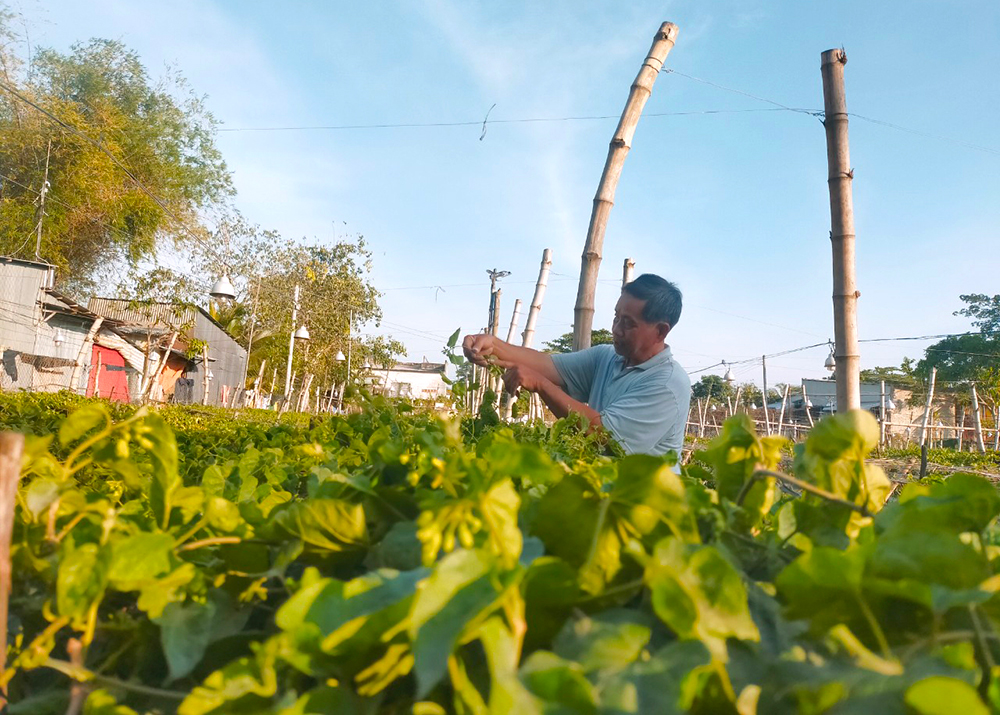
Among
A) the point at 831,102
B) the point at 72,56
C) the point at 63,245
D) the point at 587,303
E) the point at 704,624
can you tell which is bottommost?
the point at 704,624

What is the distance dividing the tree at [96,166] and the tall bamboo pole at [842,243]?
26066 millimetres

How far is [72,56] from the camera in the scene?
28812 mm

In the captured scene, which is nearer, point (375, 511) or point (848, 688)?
point (848, 688)

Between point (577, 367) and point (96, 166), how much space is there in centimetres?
2838

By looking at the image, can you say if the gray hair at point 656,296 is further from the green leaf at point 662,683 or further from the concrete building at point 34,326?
the concrete building at point 34,326

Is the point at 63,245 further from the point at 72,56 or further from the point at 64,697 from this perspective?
the point at 64,697

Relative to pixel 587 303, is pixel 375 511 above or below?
below

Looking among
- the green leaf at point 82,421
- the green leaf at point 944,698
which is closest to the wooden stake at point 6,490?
the green leaf at point 82,421

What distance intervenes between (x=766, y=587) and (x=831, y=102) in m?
4.50

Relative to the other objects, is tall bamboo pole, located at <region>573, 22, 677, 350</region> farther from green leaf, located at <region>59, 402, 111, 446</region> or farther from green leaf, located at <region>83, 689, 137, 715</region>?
green leaf, located at <region>83, 689, 137, 715</region>

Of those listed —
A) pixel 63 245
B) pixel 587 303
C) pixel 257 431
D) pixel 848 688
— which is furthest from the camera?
pixel 63 245

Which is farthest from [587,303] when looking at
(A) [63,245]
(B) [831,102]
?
(A) [63,245]

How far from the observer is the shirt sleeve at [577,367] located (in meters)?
3.89

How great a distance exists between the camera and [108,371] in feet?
98.2
